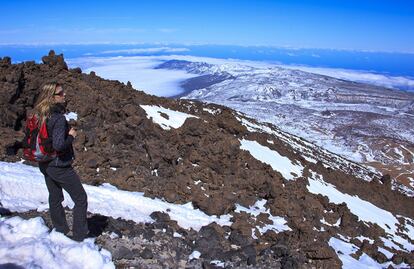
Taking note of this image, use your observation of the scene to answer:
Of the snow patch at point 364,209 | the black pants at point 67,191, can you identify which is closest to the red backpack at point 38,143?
the black pants at point 67,191

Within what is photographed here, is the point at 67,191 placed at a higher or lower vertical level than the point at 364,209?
higher

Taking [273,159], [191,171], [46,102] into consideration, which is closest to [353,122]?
[273,159]

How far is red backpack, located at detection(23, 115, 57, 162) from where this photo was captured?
19.9 ft

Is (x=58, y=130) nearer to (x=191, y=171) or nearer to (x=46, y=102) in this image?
(x=46, y=102)

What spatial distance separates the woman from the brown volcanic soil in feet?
8.25

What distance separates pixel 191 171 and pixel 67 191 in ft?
22.9

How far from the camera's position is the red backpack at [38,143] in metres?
6.07

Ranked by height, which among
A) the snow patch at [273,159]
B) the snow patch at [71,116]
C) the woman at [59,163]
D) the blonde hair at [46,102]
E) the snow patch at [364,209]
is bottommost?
the snow patch at [364,209]

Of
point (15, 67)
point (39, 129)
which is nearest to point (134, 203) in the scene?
point (39, 129)

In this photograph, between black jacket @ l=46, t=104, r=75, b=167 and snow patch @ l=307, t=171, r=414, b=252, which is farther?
snow patch @ l=307, t=171, r=414, b=252

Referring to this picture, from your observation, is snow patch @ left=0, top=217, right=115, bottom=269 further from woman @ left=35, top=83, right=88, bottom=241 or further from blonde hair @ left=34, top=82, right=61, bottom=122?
blonde hair @ left=34, top=82, right=61, bottom=122

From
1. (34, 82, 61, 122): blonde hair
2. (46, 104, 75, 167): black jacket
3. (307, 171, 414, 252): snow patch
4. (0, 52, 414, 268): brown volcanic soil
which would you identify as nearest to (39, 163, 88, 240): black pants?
(46, 104, 75, 167): black jacket

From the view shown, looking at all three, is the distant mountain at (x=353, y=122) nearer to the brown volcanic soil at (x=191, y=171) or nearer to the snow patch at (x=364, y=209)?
the snow patch at (x=364, y=209)

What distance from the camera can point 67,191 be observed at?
21.6 ft
